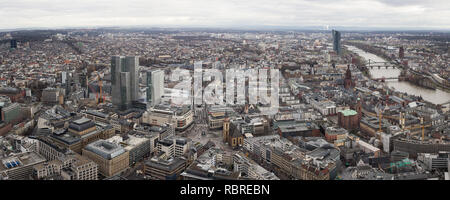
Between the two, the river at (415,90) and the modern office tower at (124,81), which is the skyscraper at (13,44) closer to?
the modern office tower at (124,81)

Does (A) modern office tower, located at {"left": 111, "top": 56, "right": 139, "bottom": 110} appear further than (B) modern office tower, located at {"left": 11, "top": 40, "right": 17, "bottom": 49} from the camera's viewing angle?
No

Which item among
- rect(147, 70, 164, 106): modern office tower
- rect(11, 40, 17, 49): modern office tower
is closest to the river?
rect(147, 70, 164, 106): modern office tower

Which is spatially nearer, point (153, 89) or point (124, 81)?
point (124, 81)

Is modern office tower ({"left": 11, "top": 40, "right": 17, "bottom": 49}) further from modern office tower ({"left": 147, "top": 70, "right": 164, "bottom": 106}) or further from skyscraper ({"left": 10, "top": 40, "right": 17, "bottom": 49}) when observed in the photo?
modern office tower ({"left": 147, "top": 70, "right": 164, "bottom": 106})

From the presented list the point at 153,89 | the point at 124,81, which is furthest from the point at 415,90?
the point at 124,81

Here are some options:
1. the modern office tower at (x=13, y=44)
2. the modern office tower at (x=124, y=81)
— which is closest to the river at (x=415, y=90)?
the modern office tower at (x=124, y=81)

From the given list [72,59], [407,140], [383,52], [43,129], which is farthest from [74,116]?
[383,52]

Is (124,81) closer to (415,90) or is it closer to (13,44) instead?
(415,90)
